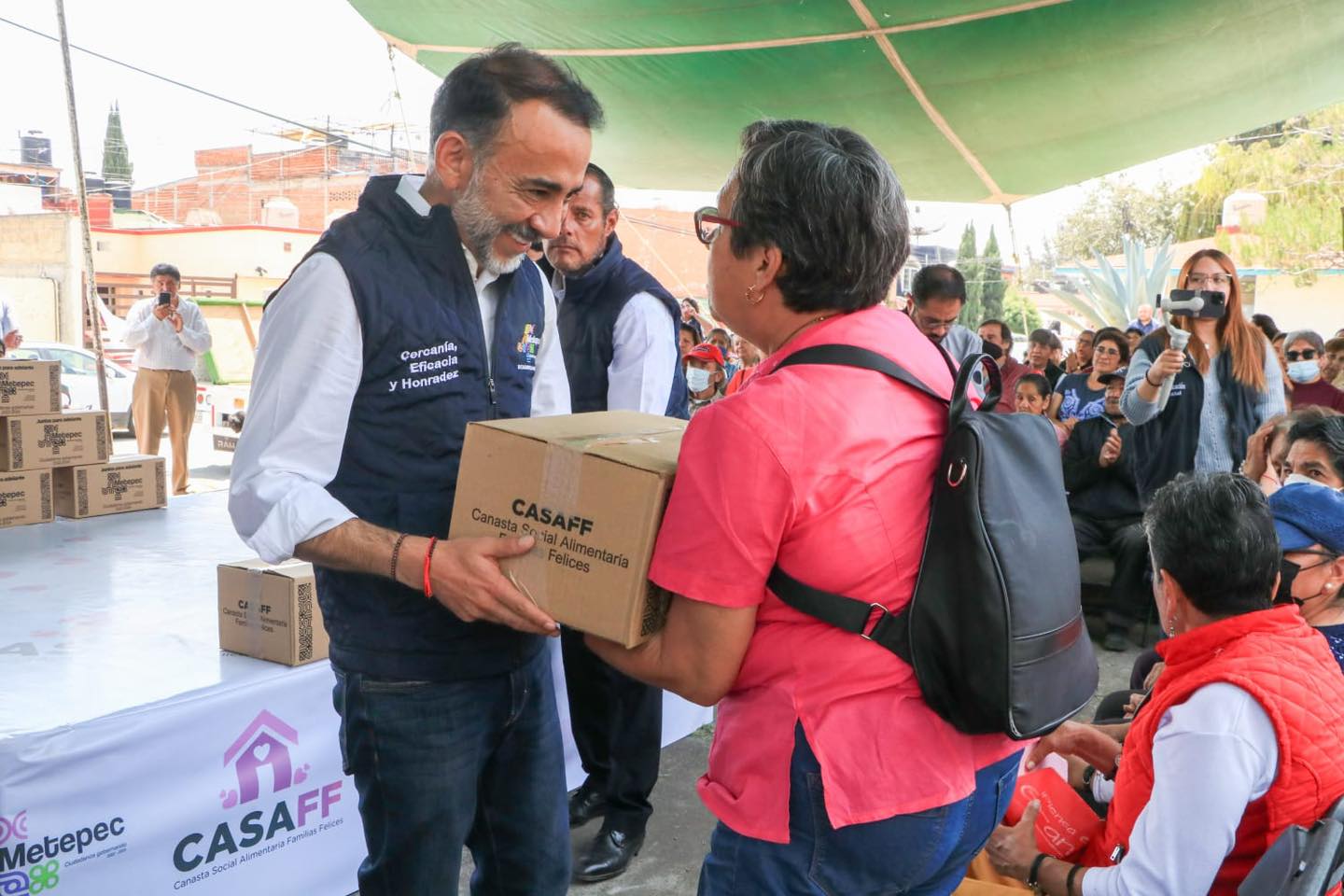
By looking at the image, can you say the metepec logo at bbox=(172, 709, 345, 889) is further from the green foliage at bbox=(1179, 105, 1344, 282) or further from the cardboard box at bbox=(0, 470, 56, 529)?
the green foliage at bbox=(1179, 105, 1344, 282)

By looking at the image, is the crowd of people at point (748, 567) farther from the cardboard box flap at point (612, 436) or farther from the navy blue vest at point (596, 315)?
the navy blue vest at point (596, 315)

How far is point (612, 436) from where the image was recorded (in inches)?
55.3

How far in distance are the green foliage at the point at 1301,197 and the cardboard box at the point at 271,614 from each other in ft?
78.1

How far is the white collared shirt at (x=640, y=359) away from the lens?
292 centimetres

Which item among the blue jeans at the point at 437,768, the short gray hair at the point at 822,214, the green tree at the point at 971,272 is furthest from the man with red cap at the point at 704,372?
the green tree at the point at 971,272

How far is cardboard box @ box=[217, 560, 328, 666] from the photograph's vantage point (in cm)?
261

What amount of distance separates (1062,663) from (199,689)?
78.9 inches

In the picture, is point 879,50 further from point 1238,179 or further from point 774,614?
point 1238,179

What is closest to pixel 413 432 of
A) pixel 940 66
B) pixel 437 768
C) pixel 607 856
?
pixel 437 768

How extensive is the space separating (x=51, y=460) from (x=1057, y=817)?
4117 mm

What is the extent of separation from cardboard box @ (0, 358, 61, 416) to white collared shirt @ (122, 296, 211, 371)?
4417mm

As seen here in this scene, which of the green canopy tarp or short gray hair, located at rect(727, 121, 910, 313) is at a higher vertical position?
the green canopy tarp

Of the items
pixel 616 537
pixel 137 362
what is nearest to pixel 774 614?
pixel 616 537

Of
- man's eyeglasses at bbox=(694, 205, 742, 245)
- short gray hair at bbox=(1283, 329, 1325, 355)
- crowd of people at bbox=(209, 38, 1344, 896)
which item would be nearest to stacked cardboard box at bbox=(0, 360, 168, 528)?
crowd of people at bbox=(209, 38, 1344, 896)
